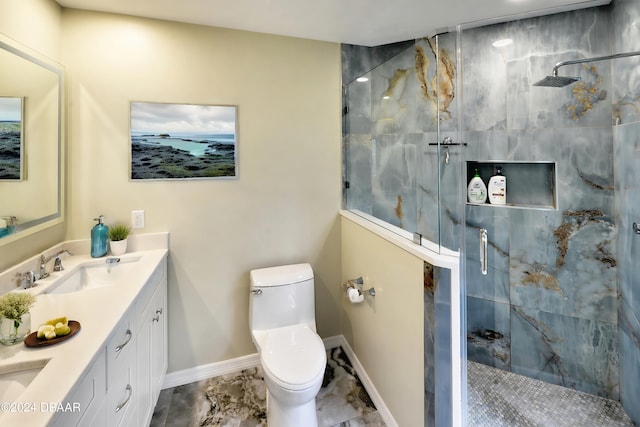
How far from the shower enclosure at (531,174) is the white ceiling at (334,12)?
0.17 metres

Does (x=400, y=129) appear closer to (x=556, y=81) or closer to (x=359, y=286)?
(x=556, y=81)

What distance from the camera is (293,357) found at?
1629mm

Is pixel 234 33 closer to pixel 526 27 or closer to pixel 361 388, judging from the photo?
pixel 526 27

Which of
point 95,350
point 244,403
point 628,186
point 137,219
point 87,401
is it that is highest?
point 628,186

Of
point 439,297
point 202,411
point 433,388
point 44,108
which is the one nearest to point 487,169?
point 439,297

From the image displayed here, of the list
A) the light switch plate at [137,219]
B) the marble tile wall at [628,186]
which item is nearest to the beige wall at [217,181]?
the light switch plate at [137,219]

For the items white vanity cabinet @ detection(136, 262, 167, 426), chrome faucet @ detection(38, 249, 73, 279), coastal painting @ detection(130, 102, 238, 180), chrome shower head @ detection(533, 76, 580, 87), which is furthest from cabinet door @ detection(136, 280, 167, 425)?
chrome shower head @ detection(533, 76, 580, 87)

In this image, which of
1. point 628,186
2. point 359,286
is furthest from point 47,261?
point 628,186

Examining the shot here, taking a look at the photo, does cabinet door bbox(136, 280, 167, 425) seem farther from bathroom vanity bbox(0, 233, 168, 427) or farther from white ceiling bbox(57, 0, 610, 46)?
white ceiling bbox(57, 0, 610, 46)

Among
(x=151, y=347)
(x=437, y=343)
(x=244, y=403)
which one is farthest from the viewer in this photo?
(x=244, y=403)

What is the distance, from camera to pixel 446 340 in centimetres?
132

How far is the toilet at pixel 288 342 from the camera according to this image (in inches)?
58.2

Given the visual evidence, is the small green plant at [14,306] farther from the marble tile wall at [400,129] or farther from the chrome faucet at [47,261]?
the marble tile wall at [400,129]

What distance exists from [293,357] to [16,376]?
1106 millimetres
